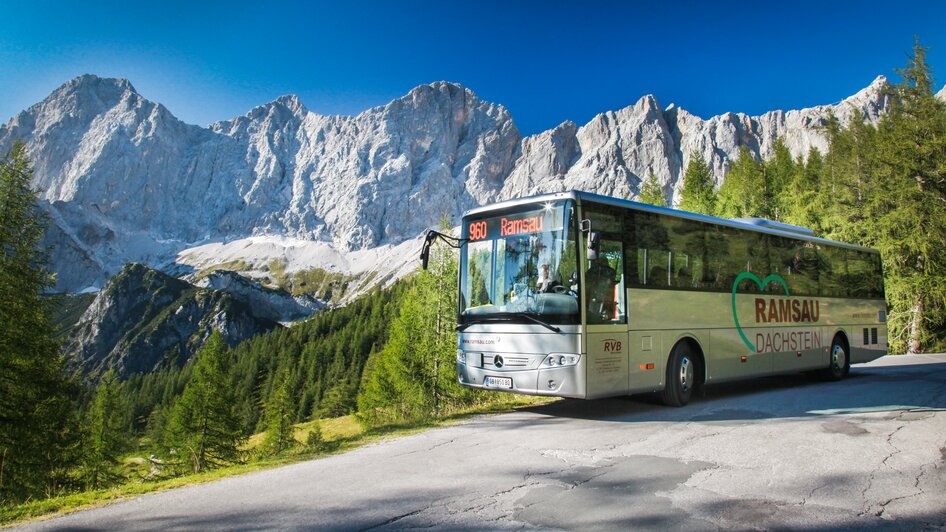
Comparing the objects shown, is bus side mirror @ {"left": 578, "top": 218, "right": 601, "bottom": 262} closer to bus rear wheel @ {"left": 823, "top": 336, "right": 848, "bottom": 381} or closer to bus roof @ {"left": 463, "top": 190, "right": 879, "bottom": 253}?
bus roof @ {"left": 463, "top": 190, "right": 879, "bottom": 253}

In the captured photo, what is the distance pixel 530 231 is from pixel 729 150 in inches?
8207

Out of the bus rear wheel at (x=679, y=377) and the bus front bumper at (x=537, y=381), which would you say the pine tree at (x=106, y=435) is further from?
the bus rear wheel at (x=679, y=377)

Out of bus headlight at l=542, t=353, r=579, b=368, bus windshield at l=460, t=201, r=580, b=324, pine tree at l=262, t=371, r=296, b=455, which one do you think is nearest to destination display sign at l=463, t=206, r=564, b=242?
bus windshield at l=460, t=201, r=580, b=324

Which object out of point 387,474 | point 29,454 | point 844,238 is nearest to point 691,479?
point 387,474

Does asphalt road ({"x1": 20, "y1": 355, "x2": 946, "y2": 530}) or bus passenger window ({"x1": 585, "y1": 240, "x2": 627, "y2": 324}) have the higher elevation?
bus passenger window ({"x1": 585, "y1": 240, "x2": 627, "y2": 324})

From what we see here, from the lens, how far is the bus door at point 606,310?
8875 millimetres

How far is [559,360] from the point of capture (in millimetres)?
8828

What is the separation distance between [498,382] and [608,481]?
13.1 feet

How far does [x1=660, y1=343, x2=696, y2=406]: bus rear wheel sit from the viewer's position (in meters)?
10.3

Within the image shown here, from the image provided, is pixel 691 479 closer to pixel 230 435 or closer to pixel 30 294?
pixel 30 294

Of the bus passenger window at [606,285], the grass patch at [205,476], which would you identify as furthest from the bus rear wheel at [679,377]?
the grass patch at [205,476]

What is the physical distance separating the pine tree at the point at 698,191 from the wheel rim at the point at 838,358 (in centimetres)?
3336

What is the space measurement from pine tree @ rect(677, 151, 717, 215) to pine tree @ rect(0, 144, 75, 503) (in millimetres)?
45133

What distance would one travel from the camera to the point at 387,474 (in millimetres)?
6121
